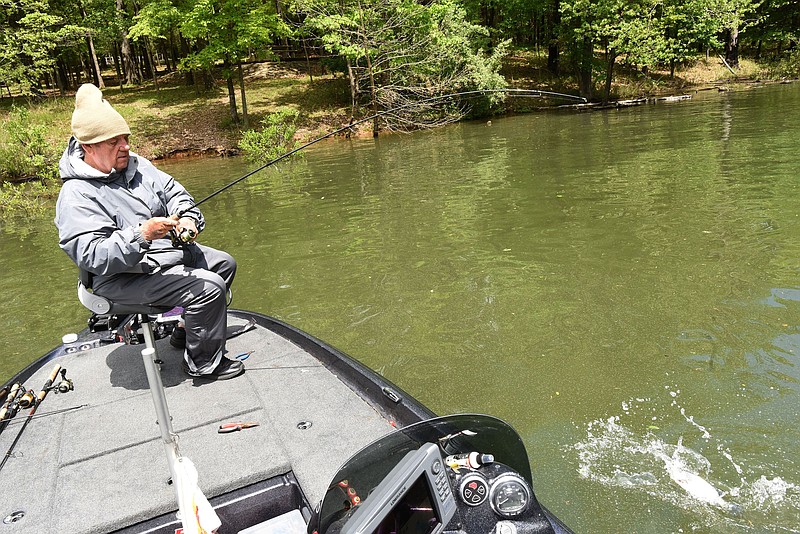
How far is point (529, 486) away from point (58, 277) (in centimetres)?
846

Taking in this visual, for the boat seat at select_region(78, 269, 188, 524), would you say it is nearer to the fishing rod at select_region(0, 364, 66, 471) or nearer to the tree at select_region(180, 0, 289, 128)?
the fishing rod at select_region(0, 364, 66, 471)

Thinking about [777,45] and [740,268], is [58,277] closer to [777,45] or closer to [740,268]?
[740,268]

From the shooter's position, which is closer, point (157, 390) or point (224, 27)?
point (157, 390)

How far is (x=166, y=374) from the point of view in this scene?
383 centimetres

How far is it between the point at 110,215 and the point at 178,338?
3.71 feet

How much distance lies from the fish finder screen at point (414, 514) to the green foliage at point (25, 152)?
51.8ft

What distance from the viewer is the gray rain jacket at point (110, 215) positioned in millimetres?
3158

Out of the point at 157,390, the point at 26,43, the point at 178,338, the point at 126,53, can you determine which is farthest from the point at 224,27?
the point at 157,390

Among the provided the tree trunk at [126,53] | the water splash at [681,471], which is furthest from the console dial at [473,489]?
the tree trunk at [126,53]

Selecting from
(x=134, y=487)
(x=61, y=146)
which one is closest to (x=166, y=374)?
(x=134, y=487)

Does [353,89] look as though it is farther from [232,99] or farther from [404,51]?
[232,99]

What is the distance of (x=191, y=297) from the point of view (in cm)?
361

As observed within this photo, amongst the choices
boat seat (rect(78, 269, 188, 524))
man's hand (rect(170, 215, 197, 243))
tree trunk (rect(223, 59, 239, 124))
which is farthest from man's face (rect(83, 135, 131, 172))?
tree trunk (rect(223, 59, 239, 124))

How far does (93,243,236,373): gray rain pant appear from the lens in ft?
11.5
